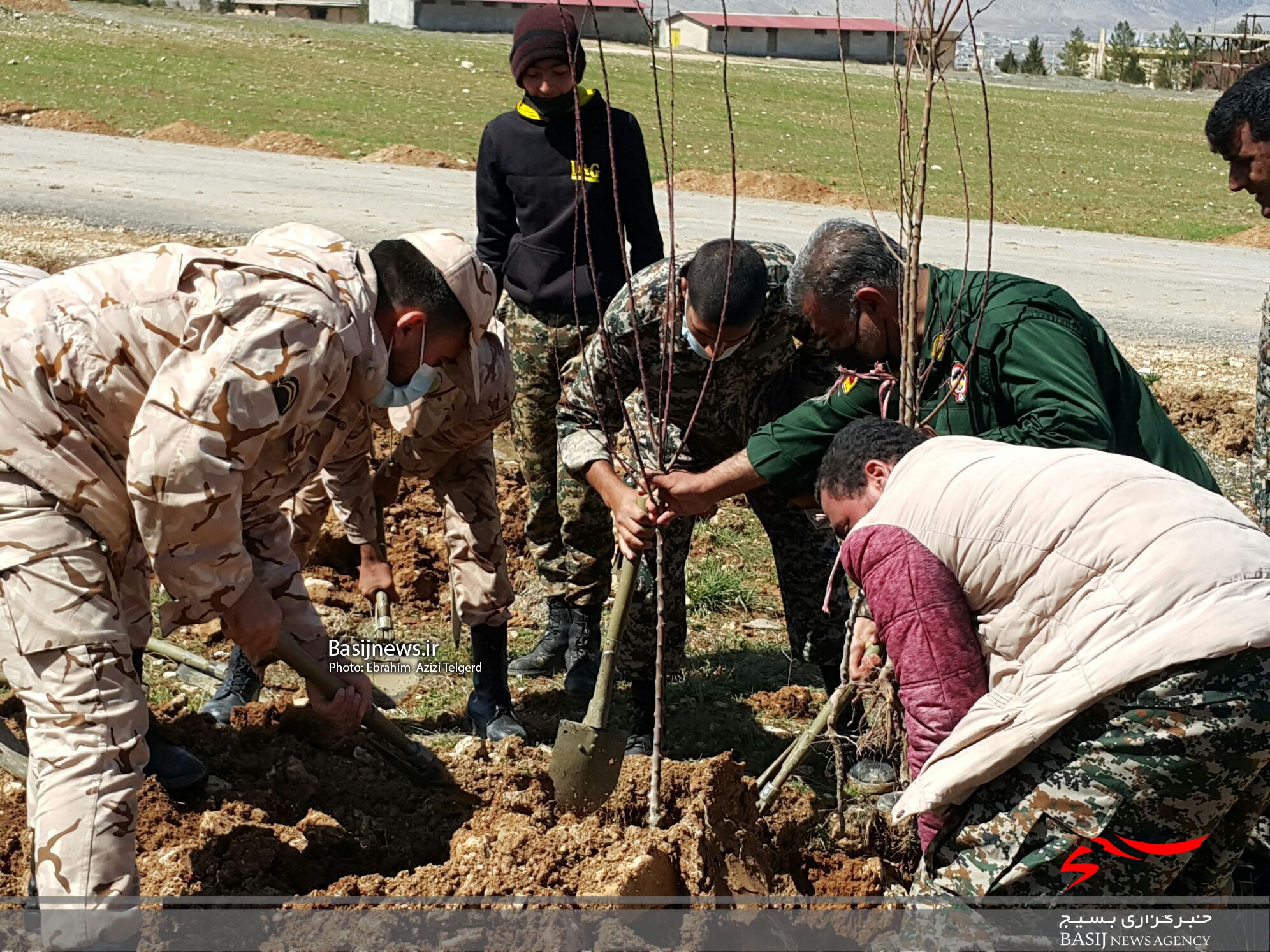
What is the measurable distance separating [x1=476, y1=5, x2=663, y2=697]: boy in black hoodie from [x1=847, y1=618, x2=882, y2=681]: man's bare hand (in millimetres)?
1676

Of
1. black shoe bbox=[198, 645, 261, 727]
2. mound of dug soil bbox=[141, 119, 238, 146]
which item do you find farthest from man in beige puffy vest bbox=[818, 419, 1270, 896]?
mound of dug soil bbox=[141, 119, 238, 146]

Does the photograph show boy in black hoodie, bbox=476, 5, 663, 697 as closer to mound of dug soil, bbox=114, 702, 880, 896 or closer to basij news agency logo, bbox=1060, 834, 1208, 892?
mound of dug soil, bbox=114, 702, 880, 896

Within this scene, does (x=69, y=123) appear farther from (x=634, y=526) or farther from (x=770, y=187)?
(x=634, y=526)

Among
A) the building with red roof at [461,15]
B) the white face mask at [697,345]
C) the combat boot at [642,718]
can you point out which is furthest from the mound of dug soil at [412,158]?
the building with red roof at [461,15]

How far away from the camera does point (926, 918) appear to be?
2.98m

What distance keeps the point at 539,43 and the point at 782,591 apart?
7.78 feet

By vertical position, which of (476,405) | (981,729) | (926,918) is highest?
(476,405)

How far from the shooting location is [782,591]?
4.81 meters

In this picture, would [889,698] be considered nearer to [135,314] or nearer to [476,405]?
[476,405]

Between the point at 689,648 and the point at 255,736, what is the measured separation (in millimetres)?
2040

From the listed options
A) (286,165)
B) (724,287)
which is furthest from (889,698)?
(286,165)

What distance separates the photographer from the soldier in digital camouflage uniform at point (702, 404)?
13.2ft

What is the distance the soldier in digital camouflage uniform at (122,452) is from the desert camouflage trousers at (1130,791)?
5.84ft

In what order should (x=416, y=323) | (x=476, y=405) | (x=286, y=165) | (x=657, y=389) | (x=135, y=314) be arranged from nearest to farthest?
(x=135, y=314) → (x=416, y=323) → (x=476, y=405) → (x=657, y=389) → (x=286, y=165)
